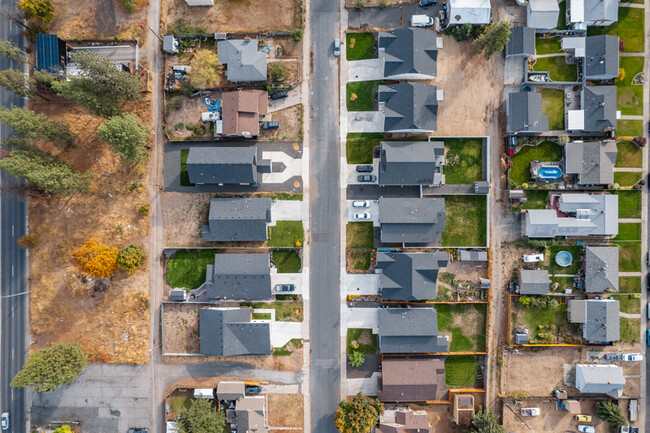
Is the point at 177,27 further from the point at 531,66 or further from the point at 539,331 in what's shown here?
the point at 539,331

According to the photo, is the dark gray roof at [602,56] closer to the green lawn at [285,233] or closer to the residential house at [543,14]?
the residential house at [543,14]

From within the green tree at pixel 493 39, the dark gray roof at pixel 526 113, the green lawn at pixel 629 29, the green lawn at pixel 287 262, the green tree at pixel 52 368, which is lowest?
the green tree at pixel 52 368

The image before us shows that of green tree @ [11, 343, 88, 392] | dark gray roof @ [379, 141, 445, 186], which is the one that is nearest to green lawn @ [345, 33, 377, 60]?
dark gray roof @ [379, 141, 445, 186]

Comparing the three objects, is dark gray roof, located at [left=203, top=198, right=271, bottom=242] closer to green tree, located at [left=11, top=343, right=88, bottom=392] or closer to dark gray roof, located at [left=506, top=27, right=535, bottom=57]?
green tree, located at [left=11, top=343, right=88, bottom=392]

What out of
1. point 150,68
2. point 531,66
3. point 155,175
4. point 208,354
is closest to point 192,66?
point 150,68

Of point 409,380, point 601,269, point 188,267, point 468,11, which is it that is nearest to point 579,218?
point 601,269

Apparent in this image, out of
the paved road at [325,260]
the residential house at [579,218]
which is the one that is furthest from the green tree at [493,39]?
the residential house at [579,218]

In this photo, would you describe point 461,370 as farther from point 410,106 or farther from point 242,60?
point 242,60
